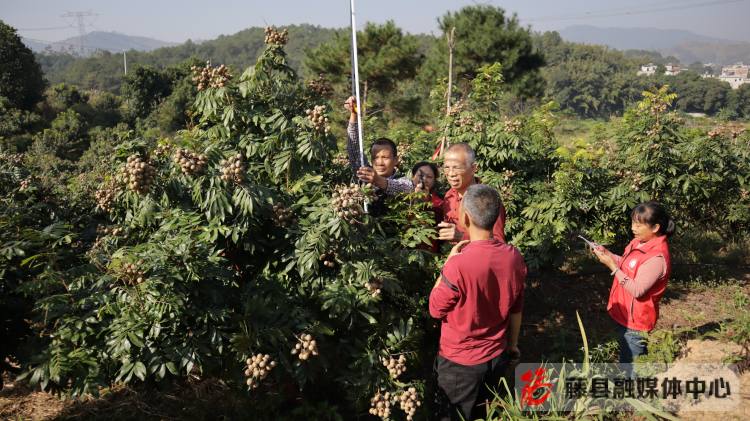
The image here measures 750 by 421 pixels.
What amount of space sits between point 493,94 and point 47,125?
110ft

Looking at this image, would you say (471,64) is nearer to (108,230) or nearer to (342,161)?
(342,161)

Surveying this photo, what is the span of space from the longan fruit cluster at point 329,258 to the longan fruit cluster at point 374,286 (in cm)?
23

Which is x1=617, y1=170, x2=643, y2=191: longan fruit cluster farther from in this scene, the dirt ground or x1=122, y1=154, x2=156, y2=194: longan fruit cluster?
x1=122, y1=154, x2=156, y2=194: longan fruit cluster

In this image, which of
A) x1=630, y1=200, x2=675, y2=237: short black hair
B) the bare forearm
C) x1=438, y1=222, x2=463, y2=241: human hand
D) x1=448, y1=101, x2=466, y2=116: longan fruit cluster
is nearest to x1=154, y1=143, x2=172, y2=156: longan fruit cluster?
x1=438, y1=222, x2=463, y2=241: human hand

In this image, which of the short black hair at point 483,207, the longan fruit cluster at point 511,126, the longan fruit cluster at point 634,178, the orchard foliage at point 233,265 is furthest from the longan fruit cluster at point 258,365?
the longan fruit cluster at point 634,178

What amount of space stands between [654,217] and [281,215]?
240 cm

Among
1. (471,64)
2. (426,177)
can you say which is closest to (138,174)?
(426,177)

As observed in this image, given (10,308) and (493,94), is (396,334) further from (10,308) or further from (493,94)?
(493,94)

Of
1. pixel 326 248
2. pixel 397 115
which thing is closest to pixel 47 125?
pixel 397 115

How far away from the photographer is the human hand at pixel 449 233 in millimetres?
2885

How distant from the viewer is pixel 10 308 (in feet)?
8.49

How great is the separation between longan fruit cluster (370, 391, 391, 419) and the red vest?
180 cm

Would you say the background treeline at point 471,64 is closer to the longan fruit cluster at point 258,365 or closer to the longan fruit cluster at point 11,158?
the longan fruit cluster at point 11,158

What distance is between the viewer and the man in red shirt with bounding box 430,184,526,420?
2.38 metres
